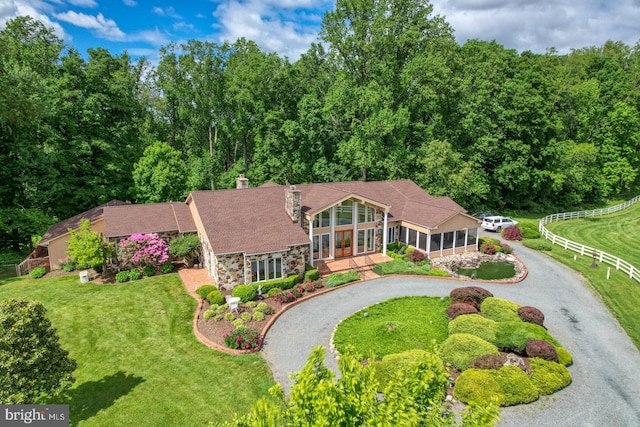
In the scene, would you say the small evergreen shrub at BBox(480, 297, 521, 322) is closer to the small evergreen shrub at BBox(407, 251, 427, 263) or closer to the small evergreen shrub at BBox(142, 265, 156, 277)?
Answer: the small evergreen shrub at BBox(407, 251, 427, 263)

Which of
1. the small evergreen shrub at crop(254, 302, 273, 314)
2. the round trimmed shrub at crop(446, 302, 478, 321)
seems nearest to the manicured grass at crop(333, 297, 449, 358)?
the round trimmed shrub at crop(446, 302, 478, 321)

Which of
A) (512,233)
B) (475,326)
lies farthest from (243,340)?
(512,233)

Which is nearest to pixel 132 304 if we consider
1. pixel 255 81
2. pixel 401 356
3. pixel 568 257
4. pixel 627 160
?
pixel 401 356

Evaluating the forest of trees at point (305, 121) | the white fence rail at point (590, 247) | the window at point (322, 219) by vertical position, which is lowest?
the white fence rail at point (590, 247)

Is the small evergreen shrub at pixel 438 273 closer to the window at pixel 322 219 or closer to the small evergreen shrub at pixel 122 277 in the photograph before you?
the window at pixel 322 219

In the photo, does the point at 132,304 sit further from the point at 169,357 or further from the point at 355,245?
the point at 355,245

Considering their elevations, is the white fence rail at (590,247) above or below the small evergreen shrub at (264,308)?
Answer: above
